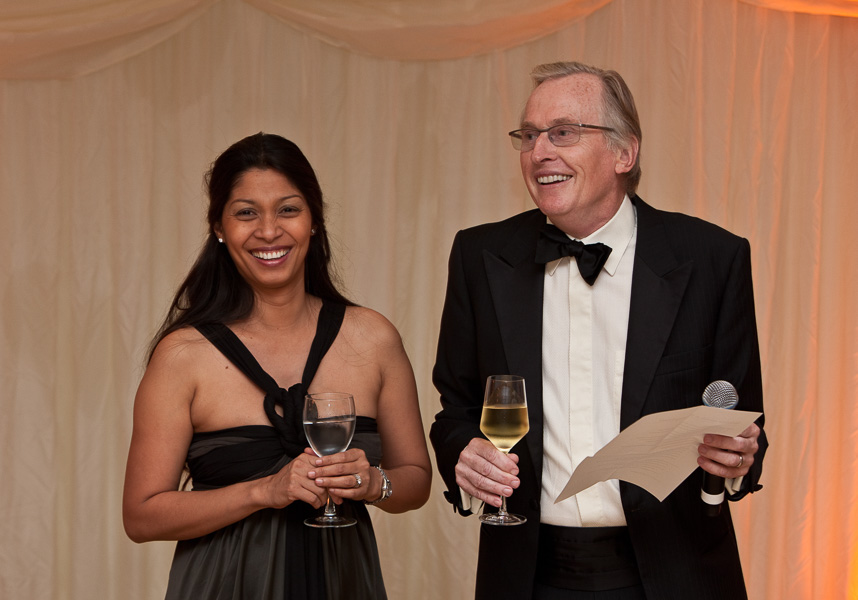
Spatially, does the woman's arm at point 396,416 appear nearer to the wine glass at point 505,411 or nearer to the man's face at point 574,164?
the wine glass at point 505,411

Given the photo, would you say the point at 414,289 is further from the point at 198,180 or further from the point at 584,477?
the point at 584,477

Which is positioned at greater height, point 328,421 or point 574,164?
point 574,164

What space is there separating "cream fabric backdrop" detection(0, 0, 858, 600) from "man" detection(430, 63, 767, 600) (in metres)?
1.95

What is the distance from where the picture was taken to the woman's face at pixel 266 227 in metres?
2.46

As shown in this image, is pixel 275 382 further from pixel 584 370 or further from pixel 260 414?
pixel 584 370

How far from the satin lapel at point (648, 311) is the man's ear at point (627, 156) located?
19cm

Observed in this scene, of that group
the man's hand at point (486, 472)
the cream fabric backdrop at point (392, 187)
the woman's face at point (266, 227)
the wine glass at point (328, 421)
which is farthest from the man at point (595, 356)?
the cream fabric backdrop at point (392, 187)

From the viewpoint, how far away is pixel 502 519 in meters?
2.08

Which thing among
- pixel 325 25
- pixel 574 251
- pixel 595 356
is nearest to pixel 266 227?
pixel 574 251

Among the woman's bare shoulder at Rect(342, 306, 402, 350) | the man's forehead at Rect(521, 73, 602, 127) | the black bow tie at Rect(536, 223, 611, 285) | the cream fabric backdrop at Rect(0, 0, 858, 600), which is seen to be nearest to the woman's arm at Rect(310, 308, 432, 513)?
the woman's bare shoulder at Rect(342, 306, 402, 350)

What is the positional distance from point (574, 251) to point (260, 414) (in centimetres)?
89

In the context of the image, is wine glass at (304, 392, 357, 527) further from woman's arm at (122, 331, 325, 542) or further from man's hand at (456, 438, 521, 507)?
man's hand at (456, 438, 521, 507)

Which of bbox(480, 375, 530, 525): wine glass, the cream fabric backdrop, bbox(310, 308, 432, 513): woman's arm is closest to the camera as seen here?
bbox(480, 375, 530, 525): wine glass

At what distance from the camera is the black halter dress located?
2361 millimetres
